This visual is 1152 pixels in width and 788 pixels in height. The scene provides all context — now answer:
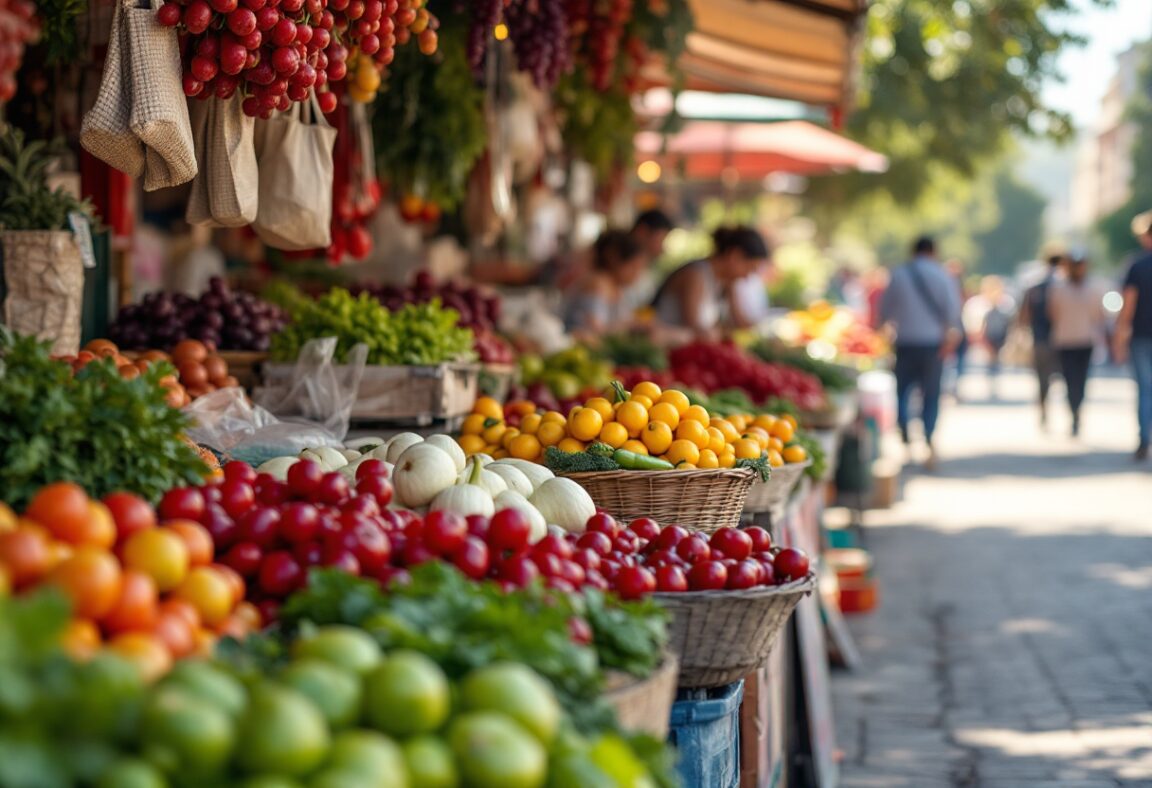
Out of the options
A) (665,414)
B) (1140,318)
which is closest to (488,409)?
(665,414)

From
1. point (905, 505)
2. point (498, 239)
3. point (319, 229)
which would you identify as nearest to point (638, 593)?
point (319, 229)

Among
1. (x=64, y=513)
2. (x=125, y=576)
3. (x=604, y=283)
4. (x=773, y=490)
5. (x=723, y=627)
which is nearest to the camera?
(x=125, y=576)

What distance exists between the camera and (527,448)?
4.34 metres

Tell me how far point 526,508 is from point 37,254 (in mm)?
2221

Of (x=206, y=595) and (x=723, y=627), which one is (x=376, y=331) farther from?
(x=206, y=595)

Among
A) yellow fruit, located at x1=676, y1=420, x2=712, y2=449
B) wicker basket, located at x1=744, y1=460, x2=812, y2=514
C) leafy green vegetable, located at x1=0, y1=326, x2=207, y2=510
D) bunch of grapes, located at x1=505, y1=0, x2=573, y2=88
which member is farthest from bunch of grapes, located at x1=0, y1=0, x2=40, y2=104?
bunch of grapes, located at x1=505, y1=0, x2=573, y2=88

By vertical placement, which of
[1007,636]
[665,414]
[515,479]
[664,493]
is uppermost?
[665,414]

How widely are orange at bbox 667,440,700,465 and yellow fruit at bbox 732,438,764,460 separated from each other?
0.26 meters

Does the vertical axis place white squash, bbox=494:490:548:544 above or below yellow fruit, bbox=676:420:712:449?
below

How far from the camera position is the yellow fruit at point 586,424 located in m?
4.22

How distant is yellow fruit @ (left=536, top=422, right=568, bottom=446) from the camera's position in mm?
4328

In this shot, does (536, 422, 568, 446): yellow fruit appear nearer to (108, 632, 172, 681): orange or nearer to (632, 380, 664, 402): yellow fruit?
(632, 380, 664, 402): yellow fruit

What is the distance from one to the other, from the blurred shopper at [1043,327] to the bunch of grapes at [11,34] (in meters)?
14.0

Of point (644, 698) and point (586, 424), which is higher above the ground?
point (586, 424)
